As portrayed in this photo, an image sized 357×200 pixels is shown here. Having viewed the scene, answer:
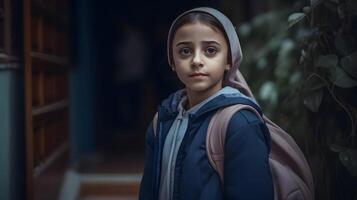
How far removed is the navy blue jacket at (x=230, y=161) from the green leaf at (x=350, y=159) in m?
0.47

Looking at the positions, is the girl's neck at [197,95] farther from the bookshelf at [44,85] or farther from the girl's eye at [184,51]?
the bookshelf at [44,85]

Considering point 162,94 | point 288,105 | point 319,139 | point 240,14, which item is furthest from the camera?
point 162,94

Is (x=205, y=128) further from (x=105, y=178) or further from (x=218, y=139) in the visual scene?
(x=105, y=178)

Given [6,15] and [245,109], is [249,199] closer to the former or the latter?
[245,109]

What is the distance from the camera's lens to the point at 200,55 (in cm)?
192

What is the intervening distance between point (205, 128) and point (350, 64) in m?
0.71

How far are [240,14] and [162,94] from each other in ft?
6.18

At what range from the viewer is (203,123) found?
1945 mm

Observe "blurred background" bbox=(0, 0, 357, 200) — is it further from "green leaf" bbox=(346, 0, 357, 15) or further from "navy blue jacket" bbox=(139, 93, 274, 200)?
"navy blue jacket" bbox=(139, 93, 274, 200)

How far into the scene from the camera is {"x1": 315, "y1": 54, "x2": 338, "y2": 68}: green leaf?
2.27m

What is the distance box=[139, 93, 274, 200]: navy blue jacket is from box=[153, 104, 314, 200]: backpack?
19 millimetres

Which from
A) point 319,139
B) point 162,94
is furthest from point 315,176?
point 162,94

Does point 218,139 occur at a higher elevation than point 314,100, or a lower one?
lower

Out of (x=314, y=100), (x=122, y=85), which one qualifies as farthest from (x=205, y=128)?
(x=122, y=85)
